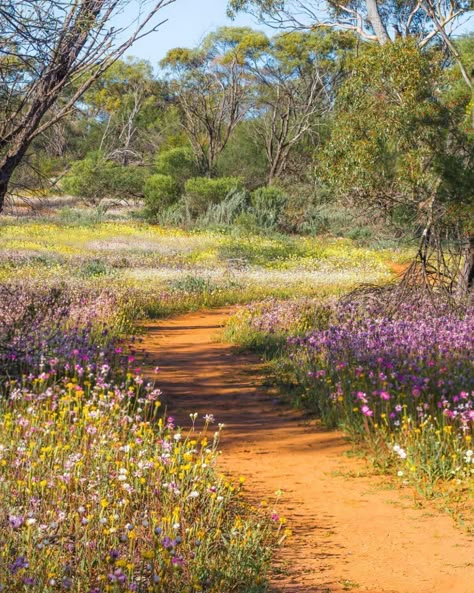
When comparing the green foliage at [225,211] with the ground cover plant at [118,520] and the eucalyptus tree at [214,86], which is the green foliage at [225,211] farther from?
the ground cover plant at [118,520]

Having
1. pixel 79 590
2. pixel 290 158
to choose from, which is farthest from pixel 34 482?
pixel 290 158

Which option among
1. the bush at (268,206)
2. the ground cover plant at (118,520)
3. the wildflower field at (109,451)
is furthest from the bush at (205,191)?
→ the ground cover plant at (118,520)

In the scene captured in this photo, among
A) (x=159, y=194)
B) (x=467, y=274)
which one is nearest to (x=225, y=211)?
(x=159, y=194)

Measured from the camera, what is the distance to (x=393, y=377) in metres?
7.48

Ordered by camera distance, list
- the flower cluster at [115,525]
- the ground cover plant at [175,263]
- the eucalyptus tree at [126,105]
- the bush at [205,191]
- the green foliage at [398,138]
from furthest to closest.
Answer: the eucalyptus tree at [126,105] < the bush at [205,191] < the ground cover plant at [175,263] < the green foliage at [398,138] < the flower cluster at [115,525]

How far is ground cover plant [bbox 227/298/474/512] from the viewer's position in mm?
6207

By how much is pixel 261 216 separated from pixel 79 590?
94.6 feet

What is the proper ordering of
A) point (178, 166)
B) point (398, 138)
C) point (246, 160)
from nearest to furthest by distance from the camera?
point (398, 138) → point (178, 166) → point (246, 160)

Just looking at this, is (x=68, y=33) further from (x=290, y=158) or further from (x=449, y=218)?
(x=290, y=158)

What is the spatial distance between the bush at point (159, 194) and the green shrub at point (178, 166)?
2900 mm

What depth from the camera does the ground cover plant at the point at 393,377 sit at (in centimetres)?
621

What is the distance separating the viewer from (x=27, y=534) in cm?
380

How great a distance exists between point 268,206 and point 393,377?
26.4 meters

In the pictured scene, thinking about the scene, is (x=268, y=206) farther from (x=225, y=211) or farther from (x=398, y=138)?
(x=398, y=138)
